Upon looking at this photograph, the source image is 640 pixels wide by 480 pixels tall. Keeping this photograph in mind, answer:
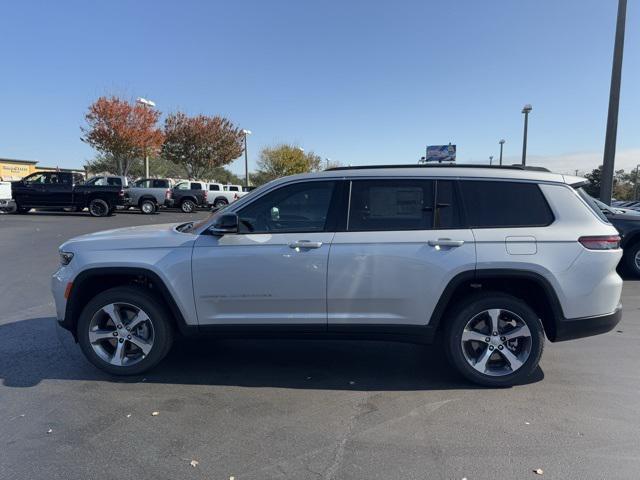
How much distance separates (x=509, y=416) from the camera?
11.3ft

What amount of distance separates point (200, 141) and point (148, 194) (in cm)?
1277

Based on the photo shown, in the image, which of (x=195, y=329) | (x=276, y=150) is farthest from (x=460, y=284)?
(x=276, y=150)

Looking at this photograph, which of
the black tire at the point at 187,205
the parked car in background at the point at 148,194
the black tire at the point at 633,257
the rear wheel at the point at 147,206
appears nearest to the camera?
the black tire at the point at 633,257

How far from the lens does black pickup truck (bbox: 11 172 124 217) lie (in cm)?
2169

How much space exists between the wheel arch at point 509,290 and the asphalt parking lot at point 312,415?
60 centimetres

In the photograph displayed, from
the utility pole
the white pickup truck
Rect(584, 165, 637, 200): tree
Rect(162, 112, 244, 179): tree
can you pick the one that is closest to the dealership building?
Rect(162, 112, 244, 179): tree

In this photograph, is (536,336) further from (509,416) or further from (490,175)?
(490,175)

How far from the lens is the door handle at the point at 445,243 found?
148 inches

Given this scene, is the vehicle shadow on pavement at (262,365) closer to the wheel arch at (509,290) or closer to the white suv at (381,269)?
the white suv at (381,269)

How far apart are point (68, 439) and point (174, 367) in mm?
1292

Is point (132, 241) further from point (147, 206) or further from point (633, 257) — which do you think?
point (147, 206)

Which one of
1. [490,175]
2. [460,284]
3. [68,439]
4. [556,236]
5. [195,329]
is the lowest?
[68,439]

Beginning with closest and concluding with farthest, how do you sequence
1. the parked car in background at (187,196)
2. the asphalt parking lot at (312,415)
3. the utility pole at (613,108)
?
the asphalt parking lot at (312,415) → the utility pole at (613,108) → the parked car in background at (187,196)

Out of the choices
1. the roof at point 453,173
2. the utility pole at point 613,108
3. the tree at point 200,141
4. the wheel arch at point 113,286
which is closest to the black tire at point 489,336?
the roof at point 453,173
